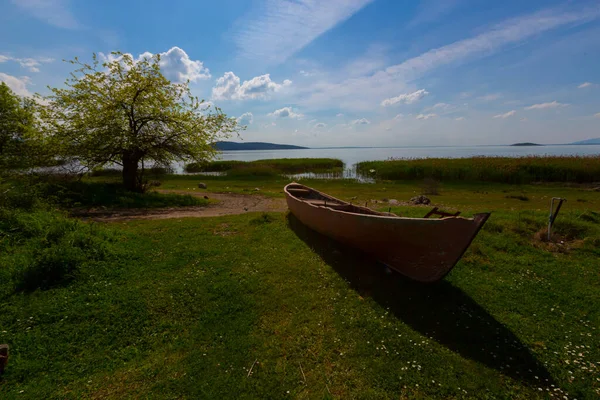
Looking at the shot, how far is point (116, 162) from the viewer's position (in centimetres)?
1513

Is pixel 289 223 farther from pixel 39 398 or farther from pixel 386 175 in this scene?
pixel 386 175

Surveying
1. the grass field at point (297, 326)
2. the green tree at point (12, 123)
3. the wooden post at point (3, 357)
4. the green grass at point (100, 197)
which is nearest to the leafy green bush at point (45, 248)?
the grass field at point (297, 326)

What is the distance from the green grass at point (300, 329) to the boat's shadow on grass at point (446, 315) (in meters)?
0.03

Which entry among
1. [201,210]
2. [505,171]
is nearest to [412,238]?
[201,210]

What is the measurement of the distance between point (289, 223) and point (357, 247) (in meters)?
3.72

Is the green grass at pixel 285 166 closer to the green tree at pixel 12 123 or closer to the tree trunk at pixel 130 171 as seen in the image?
the green tree at pixel 12 123

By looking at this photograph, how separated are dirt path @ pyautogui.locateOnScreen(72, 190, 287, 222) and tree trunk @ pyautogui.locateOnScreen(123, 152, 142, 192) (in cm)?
344

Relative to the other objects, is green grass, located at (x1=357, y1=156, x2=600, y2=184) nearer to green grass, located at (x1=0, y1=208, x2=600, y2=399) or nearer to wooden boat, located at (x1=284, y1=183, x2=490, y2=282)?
green grass, located at (x1=0, y1=208, x2=600, y2=399)

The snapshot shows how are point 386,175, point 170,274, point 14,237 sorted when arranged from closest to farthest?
point 170,274, point 14,237, point 386,175

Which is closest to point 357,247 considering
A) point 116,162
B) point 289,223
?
point 289,223

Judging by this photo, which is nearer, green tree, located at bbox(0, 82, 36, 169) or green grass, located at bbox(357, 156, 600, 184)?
green tree, located at bbox(0, 82, 36, 169)

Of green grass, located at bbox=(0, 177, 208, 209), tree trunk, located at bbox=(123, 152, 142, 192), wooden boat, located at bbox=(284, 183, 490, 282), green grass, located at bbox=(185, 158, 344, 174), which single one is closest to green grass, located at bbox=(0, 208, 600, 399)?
wooden boat, located at bbox=(284, 183, 490, 282)

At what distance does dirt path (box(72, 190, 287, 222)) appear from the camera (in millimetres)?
11453

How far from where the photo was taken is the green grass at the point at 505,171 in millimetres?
26703
